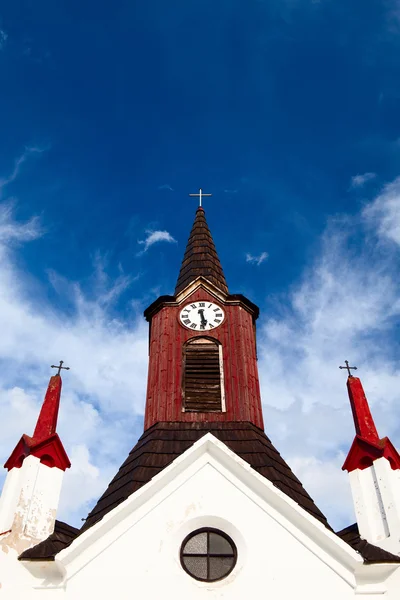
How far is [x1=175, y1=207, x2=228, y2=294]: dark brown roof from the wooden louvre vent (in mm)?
2941

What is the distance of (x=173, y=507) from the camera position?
11.7 metres

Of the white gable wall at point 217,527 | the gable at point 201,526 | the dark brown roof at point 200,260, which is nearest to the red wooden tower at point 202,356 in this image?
the dark brown roof at point 200,260

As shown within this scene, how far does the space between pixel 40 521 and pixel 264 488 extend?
15.3 ft

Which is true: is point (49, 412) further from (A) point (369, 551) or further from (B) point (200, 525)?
(A) point (369, 551)

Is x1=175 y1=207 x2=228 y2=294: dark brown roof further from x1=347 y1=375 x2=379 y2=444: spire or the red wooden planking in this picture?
x1=347 y1=375 x2=379 y2=444: spire

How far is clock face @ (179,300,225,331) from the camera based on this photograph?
720 inches

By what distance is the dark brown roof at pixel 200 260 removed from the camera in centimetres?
2089

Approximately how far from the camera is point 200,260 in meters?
22.1

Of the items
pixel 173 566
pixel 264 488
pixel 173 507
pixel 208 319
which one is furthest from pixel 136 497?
pixel 208 319

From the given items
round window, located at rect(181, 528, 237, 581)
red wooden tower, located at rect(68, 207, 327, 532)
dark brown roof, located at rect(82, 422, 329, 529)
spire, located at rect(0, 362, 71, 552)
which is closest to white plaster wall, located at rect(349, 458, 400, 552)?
dark brown roof, located at rect(82, 422, 329, 529)

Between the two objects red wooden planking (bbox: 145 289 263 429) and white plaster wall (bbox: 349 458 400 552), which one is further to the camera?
red wooden planking (bbox: 145 289 263 429)

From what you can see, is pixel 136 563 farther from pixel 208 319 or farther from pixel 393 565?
pixel 208 319

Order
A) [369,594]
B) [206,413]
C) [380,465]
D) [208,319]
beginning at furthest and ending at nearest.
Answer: [208,319], [206,413], [380,465], [369,594]

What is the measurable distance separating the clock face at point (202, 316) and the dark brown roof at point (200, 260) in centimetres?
110
